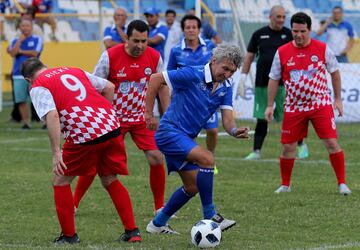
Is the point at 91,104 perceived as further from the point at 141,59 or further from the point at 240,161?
the point at 240,161

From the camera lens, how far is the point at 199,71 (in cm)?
834

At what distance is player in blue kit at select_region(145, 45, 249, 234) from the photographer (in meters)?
8.29

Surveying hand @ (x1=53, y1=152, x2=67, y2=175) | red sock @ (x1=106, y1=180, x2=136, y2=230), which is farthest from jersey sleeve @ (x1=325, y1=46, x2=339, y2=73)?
hand @ (x1=53, y1=152, x2=67, y2=175)

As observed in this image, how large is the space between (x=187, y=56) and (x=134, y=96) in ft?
6.62

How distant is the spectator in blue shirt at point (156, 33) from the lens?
17.5 m

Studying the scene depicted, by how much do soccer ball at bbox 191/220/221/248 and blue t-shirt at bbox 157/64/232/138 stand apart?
92cm

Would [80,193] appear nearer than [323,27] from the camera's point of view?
Yes

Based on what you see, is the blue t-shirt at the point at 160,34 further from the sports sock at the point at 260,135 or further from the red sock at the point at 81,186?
the red sock at the point at 81,186

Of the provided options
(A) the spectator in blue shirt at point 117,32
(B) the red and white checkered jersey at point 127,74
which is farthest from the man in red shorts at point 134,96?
(A) the spectator in blue shirt at point 117,32

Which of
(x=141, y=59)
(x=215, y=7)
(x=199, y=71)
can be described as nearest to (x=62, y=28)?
(x=215, y=7)

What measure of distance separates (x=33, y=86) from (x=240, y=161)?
6.81 metres

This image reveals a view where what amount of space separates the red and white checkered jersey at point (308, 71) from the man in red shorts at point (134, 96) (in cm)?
179

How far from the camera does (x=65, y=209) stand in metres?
8.18

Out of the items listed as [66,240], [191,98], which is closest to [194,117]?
[191,98]
